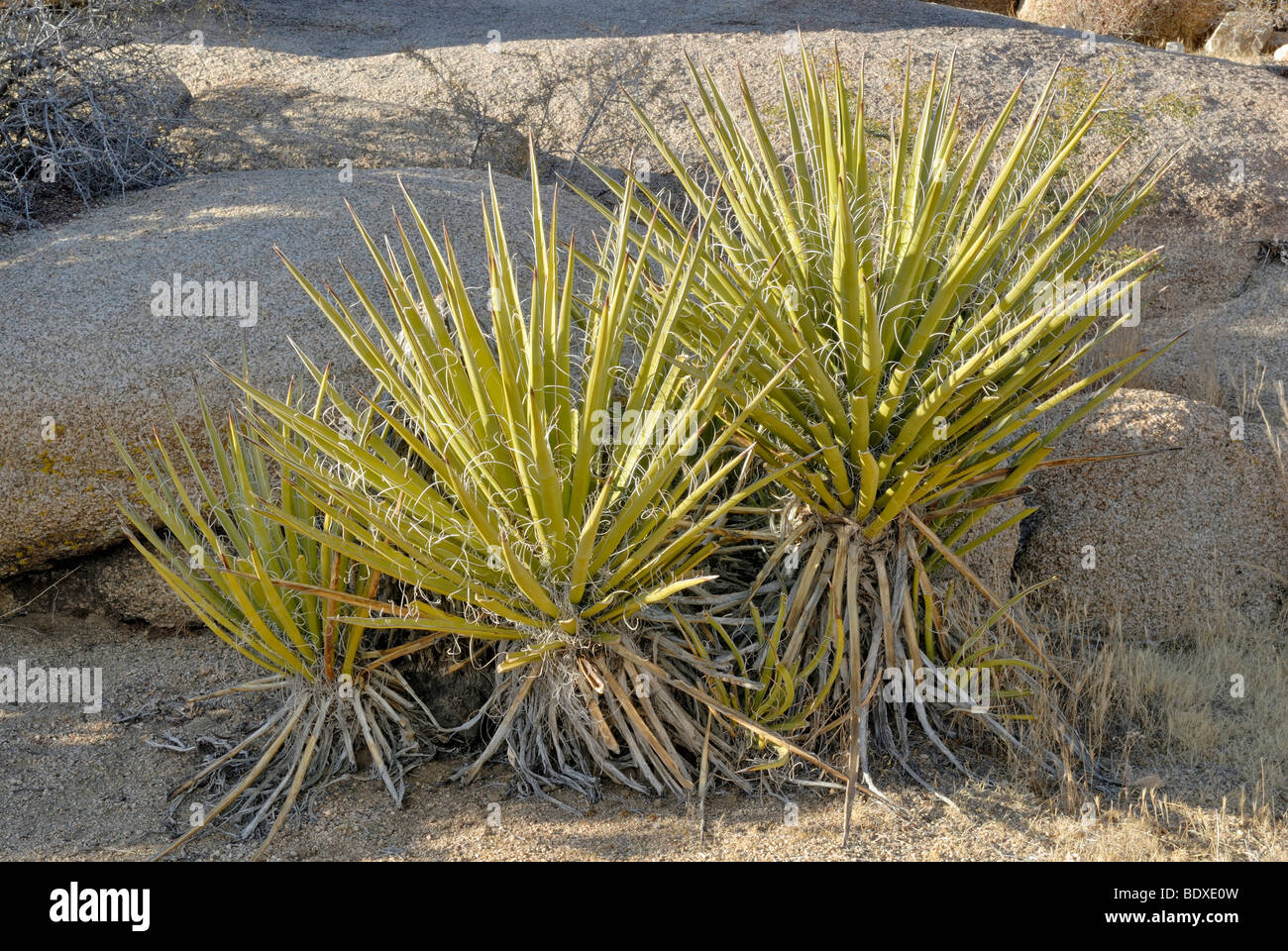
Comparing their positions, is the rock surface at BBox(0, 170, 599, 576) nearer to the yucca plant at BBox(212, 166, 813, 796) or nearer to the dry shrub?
the yucca plant at BBox(212, 166, 813, 796)

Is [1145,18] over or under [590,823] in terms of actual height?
over

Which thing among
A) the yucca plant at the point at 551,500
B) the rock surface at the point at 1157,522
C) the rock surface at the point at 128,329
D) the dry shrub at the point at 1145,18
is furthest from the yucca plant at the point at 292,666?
the dry shrub at the point at 1145,18

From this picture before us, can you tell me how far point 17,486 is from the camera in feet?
14.4

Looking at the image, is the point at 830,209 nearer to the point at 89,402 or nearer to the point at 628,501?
the point at 628,501

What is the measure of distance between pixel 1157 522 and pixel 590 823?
9.21 feet

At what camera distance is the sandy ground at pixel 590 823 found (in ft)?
10.2

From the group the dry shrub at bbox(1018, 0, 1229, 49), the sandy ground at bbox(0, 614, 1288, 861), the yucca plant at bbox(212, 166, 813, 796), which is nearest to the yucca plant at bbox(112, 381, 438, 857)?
the sandy ground at bbox(0, 614, 1288, 861)

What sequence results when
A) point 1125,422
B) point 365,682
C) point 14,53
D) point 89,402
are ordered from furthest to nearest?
point 14,53, point 1125,422, point 89,402, point 365,682

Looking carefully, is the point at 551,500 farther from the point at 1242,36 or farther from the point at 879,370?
the point at 1242,36

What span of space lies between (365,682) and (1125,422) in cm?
326

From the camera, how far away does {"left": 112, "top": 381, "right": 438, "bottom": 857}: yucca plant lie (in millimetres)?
3385

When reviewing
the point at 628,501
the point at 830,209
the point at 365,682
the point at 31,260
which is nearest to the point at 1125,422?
the point at 830,209

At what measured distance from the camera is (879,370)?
323 centimetres

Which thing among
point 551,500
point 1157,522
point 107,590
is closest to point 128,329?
point 107,590
